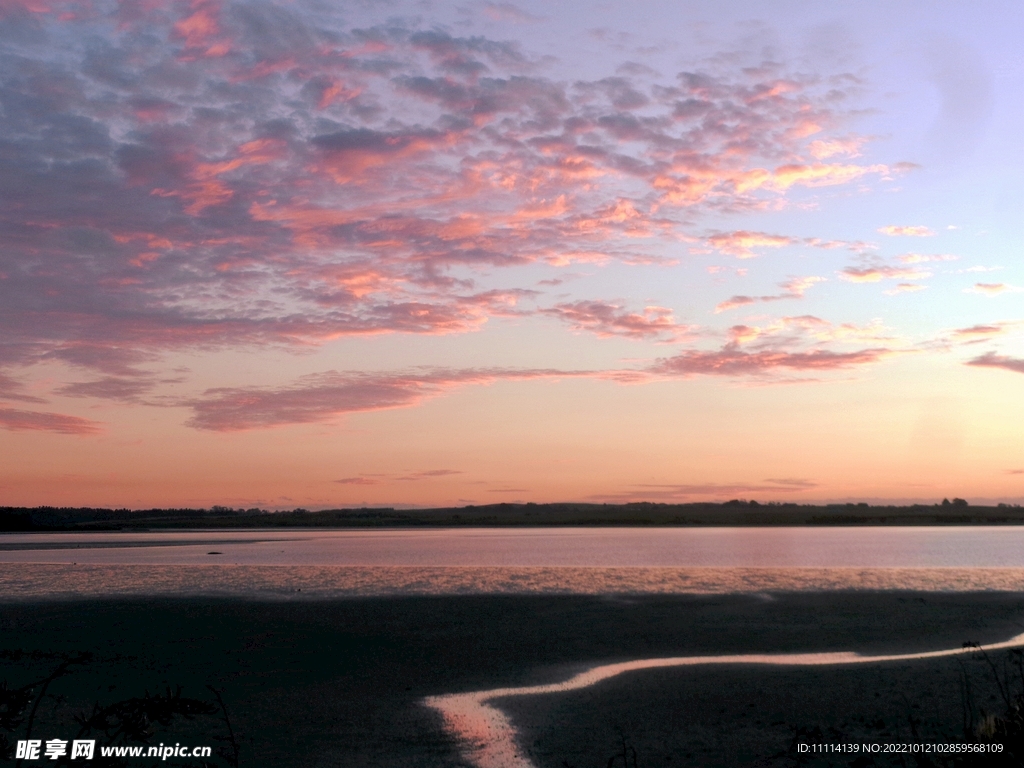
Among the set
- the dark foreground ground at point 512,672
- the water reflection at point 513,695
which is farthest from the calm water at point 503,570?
the water reflection at point 513,695

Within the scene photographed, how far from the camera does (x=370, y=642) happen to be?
22.7 meters

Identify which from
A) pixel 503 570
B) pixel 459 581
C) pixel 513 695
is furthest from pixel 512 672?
pixel 503 570

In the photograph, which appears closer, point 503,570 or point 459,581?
point 459,581

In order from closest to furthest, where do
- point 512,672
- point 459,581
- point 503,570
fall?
point 512,672, point 459,581, point 503,570

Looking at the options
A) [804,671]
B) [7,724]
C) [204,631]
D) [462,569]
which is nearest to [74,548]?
[462,569]

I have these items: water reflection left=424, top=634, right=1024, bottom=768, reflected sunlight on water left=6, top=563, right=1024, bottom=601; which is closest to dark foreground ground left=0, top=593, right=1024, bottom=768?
water reflection left=424, top=634, right=1024, bottom=768

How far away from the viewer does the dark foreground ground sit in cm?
1362

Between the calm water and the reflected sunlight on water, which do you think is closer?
the reflected sunlight on water

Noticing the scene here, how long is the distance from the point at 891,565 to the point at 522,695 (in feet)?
112

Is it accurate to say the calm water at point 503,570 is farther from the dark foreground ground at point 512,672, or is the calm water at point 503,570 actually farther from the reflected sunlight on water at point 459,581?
the dark foreground ground at point 512,672

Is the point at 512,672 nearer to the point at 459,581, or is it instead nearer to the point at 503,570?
the point at 459,581

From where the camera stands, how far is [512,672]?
62.9 feet

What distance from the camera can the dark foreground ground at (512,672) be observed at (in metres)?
13.6

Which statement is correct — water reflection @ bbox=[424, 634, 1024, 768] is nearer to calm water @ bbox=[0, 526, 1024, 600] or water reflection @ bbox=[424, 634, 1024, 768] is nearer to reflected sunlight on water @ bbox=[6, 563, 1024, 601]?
reflected sunlight on water @ bbox=[6, 563, 1024, 601]
